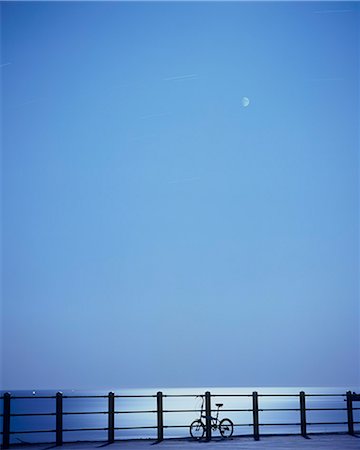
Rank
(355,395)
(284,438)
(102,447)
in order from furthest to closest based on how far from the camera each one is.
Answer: (355,395)
(284,438)
(102,447)

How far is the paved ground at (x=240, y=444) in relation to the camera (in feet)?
54.2

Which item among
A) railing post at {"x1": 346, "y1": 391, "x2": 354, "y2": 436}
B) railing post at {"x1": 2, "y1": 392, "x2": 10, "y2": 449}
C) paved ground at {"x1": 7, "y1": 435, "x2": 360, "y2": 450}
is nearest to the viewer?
paved ground at {"x1": 7, "y1": 435, "x2": 360, "y2": 450}

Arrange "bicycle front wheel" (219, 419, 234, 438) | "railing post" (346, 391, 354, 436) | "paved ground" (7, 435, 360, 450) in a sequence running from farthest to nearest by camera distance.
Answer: "bicycle front wheel" (219, 419, 234, 438) → "railing post" (346, 391, 354, 436) → "paved ground" (7, 435, 360, 450)

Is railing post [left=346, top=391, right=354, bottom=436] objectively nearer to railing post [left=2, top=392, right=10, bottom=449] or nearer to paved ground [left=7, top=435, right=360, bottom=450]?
paved ground [left=7, top=435, right=360, bottom=450]

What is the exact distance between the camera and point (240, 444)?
17.5m

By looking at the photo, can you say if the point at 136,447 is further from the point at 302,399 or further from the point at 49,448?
the point at 302,399

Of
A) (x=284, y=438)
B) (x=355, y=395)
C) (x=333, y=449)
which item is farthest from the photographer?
(x=355, y=395)

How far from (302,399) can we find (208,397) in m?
3.21

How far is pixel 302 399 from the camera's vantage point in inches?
794

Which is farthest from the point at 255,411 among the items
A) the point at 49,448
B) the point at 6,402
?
the point at 6,402

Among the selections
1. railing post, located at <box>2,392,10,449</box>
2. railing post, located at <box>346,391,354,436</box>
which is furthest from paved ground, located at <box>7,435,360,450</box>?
railing post, located at <box>346,391,354,436</box>

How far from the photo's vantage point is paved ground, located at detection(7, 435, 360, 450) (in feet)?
54.2

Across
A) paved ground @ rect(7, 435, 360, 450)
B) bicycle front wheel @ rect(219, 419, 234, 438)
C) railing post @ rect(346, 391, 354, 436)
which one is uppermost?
railing post @ rect(346, 391, 354, 436)

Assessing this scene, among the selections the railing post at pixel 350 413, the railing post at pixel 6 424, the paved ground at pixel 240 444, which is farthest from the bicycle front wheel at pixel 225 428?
the railing post at pixel 6 424
